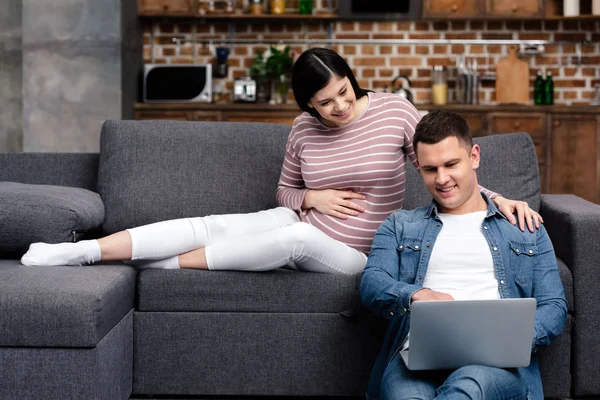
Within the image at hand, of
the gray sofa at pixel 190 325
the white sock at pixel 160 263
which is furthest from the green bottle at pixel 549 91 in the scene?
the white sock at pixel 160 263

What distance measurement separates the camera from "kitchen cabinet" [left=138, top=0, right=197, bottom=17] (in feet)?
17.4

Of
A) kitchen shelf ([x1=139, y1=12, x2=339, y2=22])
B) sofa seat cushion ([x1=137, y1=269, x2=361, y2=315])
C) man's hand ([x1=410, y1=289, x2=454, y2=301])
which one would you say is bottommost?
sofa seat cushion ([x1=137, y1=269, x2=361, y2=315])

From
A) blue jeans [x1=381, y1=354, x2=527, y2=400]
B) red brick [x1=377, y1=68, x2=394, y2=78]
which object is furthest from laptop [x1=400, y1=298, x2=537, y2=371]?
red brick [x1=377, y1=68, x2=394, y2=78]

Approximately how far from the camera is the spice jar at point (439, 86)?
527cm

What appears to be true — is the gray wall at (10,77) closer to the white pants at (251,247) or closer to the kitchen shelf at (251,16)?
the kitchen shelf at (251,16)

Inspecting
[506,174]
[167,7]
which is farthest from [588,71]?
[506,174]

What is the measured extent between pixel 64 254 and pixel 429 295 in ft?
3.42

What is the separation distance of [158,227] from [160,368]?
393mm

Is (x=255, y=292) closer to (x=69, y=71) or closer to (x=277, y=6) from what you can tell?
(x=69, y=71)

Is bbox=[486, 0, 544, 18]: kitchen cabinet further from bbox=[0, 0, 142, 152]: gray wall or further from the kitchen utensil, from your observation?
bbox=[0, 0, 142, 152]: gray wall

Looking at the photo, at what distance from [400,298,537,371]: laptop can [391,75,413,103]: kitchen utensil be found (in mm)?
3669

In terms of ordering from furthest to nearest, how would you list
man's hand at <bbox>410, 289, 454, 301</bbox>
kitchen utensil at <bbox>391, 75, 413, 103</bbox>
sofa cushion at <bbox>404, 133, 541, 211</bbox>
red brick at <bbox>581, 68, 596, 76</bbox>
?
1. red brick at <bbox>581, 68, 596, 76</bbox>
2. kitchen utensil at <bbox>391, 75, 413, 103</bbox>
3. sofa cushion at <bbox>404, 133, 541, 211</bbox>
4. man's hand at <bbox>410, 289, 454, 301</bbox>

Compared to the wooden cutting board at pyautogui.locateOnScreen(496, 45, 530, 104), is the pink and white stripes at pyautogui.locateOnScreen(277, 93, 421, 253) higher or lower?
lower

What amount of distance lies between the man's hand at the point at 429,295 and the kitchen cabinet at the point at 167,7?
13.4ft
